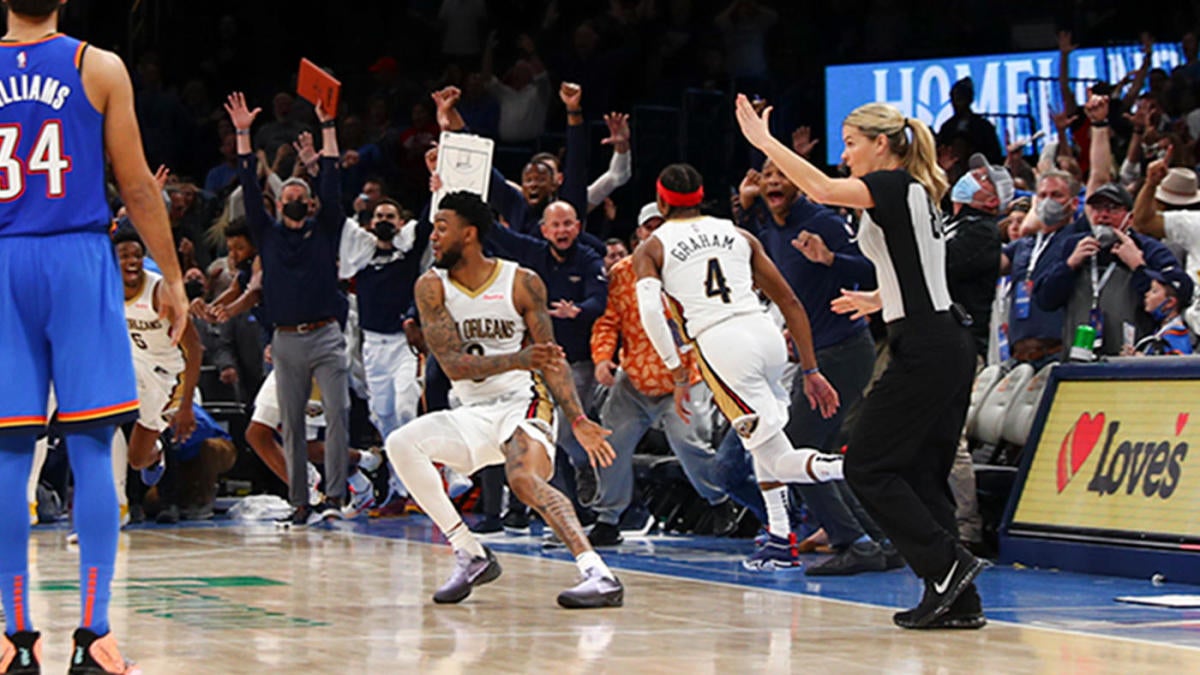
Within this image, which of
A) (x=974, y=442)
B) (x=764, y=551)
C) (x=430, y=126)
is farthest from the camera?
(x=430, y=126)

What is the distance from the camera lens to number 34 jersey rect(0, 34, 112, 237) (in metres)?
5.18

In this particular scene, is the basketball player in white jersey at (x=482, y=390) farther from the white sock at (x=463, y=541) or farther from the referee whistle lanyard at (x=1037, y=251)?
the referee whistle lanyard at (x=1037, y=251)

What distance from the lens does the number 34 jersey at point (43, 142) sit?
17.0ft

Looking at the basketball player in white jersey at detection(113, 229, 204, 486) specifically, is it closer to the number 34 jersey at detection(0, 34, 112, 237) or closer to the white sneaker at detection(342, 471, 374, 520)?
the white sneaker at detection(342, 471, 374, 520)

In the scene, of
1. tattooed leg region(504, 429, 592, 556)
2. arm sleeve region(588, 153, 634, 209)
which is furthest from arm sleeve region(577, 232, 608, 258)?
tattooed leg region(504, 429, 592, 556)

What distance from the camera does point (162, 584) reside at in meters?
8.39

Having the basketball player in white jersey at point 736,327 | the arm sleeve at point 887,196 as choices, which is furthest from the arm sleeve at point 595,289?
the arm sleeve at point 887,196

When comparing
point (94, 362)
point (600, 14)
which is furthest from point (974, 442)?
point (600, 14)

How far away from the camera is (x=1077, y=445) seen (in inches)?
346

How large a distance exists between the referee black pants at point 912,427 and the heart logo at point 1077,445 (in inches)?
89.0

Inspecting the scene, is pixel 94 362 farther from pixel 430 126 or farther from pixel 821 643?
pixel 430 126

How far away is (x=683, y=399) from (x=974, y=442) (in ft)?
6.08

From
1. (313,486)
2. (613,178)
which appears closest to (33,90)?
(613,178)

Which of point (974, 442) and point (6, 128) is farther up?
point (6, 128)
